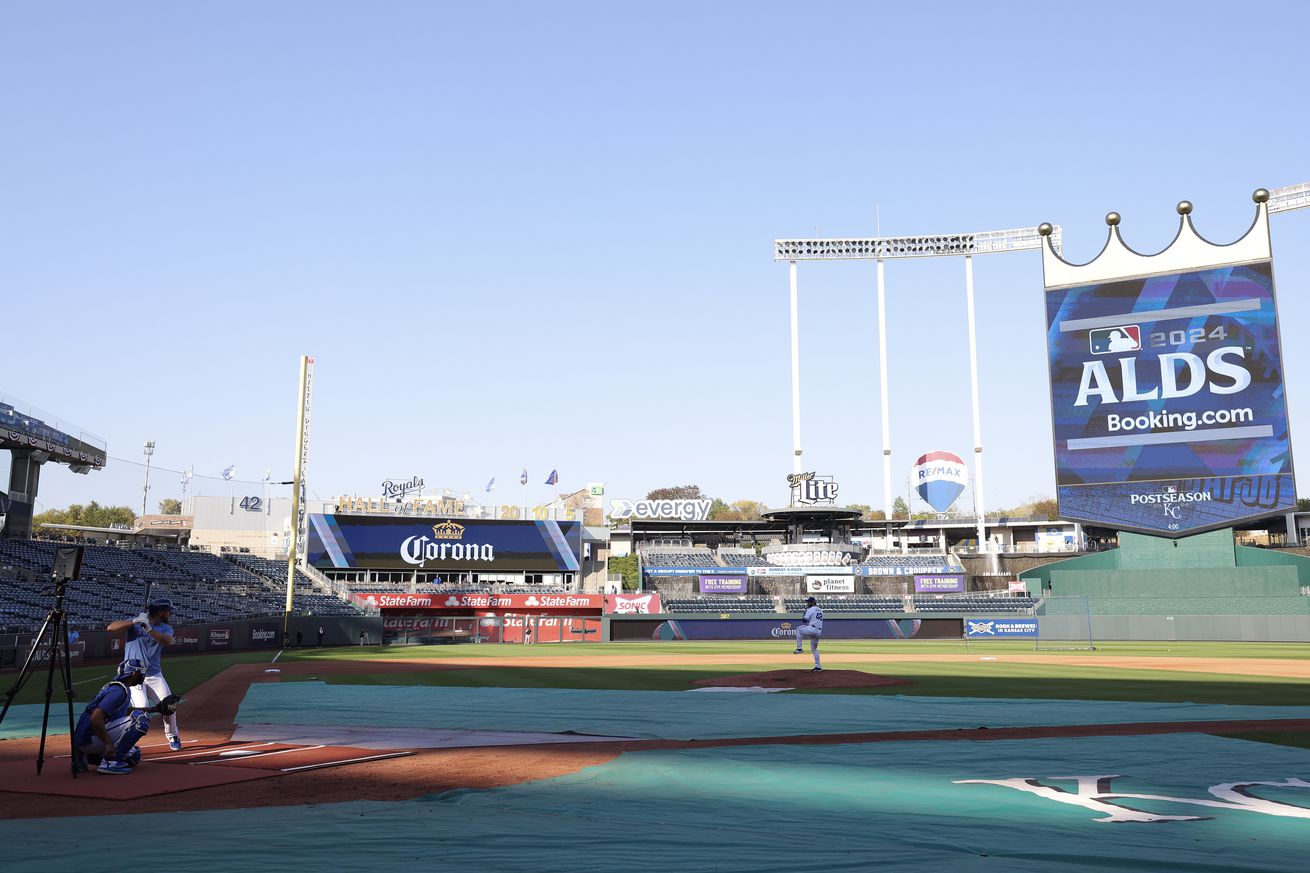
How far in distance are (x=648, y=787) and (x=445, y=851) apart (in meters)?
2.94

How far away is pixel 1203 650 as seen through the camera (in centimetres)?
4250

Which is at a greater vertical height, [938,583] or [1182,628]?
[938,583]

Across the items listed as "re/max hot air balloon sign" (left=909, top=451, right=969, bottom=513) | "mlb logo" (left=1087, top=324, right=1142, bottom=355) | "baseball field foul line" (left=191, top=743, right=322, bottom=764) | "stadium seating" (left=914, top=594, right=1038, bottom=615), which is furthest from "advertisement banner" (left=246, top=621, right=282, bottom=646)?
"re/max hot air balloon sign" (left=909, top=451, right=969, bottom=513)

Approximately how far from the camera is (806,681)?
21656 millimetres

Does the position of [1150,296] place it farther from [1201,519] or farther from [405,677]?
[405,677]

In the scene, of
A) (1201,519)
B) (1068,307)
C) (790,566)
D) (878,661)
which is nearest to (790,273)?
(790,566)

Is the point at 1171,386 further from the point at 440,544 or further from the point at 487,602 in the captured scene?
the point at 440,544

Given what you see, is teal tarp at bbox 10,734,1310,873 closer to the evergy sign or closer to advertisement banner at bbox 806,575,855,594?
advertisement banner at bbox 806,575,855,594

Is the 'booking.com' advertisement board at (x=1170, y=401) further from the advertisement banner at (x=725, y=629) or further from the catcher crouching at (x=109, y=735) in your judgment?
the catcher crouching at (x=109, y=735)

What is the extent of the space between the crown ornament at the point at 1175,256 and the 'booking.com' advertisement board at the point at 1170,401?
1.63 ft

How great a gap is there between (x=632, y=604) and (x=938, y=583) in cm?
2393

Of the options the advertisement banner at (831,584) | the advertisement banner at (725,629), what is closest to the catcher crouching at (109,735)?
the advertisement banner at (725,629)

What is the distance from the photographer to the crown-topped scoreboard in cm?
5459

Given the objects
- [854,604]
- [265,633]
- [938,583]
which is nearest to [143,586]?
[265,633]
